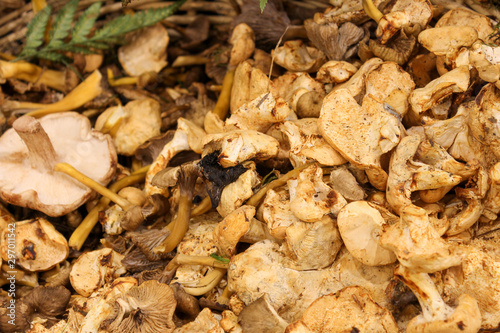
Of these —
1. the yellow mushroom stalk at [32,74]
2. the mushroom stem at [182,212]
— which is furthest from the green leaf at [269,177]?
the yellow mushroom stalk at [32,74]

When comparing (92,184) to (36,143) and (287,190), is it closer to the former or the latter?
(36,143)

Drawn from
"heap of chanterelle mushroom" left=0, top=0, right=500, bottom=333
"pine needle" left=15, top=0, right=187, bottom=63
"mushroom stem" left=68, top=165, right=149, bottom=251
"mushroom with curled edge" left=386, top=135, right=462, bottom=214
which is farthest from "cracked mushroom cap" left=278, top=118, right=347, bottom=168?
"pine needle" left=15, top=0, right=187, bottom=63

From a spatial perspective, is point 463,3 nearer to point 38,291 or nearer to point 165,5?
point 165,5

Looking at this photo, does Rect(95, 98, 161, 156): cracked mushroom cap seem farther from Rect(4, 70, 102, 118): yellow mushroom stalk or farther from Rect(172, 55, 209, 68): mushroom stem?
Rect(172, 55, 209, 68): mushroom stem

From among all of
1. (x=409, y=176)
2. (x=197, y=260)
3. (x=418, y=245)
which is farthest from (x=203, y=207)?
(x=418, y=245)

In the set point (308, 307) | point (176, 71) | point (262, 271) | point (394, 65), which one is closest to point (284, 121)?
point (394, 65)
